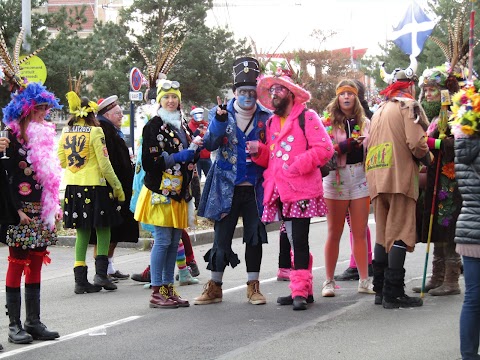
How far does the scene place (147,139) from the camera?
26.9ft

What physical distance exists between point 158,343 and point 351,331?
1.51 m

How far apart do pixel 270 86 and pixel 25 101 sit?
2.25 metres

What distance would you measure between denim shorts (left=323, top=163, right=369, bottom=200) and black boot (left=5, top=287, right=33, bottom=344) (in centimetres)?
323

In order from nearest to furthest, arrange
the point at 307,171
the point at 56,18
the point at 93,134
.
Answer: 1. the point at 307,171
2. the point at 93,134
3. the point at 56,18

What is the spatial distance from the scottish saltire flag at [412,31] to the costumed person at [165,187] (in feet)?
25.0

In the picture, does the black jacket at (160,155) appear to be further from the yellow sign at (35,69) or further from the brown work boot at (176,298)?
the yellow sign at (35,69)

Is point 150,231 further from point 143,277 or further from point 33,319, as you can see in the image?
point 33,319

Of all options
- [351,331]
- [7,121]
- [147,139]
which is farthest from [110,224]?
[351,331]

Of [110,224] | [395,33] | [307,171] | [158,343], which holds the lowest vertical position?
[158,343]

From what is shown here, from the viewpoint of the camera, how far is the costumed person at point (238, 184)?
824cm

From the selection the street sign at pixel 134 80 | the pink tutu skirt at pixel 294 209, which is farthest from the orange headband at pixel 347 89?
the street sign at pixel 134 80

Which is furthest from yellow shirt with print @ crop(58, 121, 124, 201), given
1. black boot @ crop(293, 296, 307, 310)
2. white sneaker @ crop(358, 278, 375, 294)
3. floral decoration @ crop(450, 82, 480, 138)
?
floral decoration @ crop(450, 82, 480, 138)

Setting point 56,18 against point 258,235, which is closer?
point 258,235

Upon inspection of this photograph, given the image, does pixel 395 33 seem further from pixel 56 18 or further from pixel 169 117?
pixel 56 18
